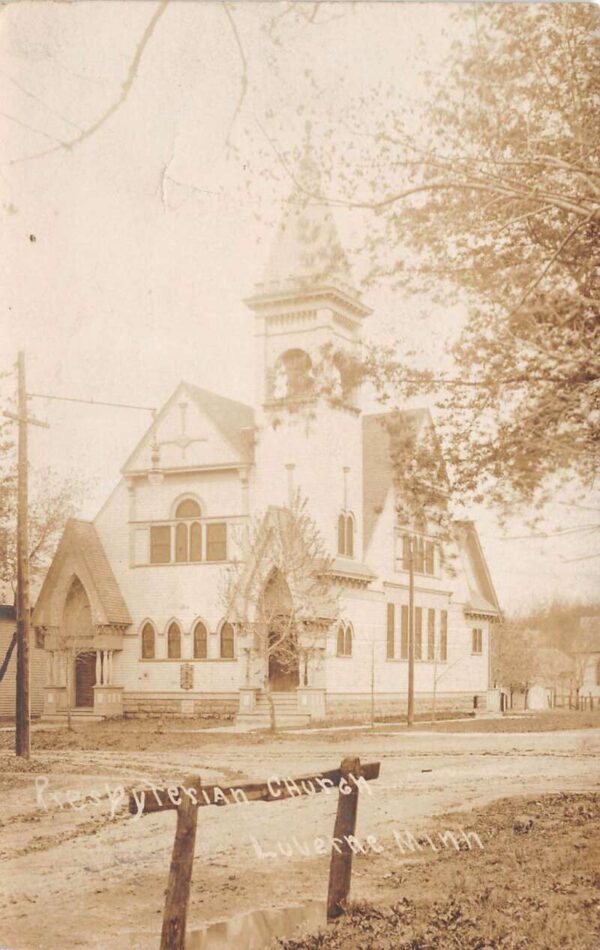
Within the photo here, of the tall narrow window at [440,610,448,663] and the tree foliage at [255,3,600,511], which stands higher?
the tree foliage at [255,3,600,511]

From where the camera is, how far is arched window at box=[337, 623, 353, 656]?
18.7ft

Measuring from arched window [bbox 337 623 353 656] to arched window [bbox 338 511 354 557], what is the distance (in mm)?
378

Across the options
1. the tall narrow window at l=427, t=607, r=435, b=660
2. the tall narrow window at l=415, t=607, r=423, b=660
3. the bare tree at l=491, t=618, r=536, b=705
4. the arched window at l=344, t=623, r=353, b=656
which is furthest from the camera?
the bare tree at l=491, t=618, r=536, b=705

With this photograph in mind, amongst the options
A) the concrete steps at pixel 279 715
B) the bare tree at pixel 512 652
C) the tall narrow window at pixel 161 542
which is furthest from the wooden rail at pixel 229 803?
the bare tree at pixel 512 652

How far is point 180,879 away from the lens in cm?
453

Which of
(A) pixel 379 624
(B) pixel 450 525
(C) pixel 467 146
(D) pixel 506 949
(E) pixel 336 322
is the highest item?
(C) pixel 467 146

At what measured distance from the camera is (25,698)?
577cm

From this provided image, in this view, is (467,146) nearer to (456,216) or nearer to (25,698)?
(456,216)

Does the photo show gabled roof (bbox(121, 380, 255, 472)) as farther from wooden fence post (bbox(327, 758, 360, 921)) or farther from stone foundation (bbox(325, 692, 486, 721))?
wooden fence post (bbox(327, 758, 360, 921))

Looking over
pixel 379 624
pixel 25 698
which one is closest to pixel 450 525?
pixel 379 624

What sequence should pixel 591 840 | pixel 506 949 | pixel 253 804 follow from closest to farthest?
pixel 506 949 < pixel 253 804 < pixel 591 840

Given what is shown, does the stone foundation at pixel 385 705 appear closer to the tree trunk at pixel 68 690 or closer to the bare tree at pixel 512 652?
the bare tree at pixel 512 652

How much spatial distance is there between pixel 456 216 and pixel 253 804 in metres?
3.13

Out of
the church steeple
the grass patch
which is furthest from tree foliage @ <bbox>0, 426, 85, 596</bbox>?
the grass patch
